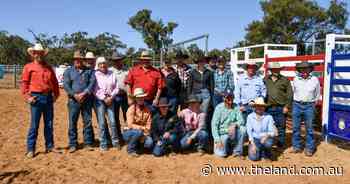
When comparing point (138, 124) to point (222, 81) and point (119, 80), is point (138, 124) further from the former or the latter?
point (222, 81)

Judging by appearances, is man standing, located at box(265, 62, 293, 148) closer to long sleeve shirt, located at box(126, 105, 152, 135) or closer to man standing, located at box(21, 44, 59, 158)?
long sleeve shirt, located at box(126, 105, 152, 135)

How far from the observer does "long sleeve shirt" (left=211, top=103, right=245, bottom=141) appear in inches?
249

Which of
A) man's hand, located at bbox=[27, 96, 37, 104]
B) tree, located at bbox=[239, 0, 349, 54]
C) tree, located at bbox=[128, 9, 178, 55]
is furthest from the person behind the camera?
tree, located at bbox=[128, 9, 178, 55]

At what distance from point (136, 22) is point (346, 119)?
1426 inches

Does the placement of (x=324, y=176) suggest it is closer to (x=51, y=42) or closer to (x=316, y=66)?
(x=316, y=66)

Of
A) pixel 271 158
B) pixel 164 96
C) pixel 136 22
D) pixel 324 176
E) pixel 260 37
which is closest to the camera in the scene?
pixel 324 176

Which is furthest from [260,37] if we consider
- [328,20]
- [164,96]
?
[164,96]

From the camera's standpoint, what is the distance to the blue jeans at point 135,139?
6.20m

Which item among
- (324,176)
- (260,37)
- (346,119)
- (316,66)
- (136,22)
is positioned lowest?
(324,176)

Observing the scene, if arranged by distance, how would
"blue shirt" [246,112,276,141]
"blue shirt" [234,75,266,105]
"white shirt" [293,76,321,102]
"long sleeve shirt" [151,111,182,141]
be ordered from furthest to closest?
1. "blue shirt" [234,75,266,105]
2. "white shirt" [293,76,321,102]
3. "long sleeve shirt" [151,111,182,141]
4. "blue shirt" [246,112,276,141]

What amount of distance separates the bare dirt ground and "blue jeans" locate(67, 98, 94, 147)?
22 centimetres

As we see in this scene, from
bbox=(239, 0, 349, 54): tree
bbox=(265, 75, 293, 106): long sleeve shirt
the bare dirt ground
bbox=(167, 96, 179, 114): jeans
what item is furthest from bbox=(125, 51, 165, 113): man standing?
bbox=(239, 0, 349, 54): tree

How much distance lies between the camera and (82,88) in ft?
20.5

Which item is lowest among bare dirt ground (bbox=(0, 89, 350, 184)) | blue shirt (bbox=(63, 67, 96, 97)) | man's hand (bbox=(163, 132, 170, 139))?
bare dirt ground (bbox=(0, 89, 350, 184))
